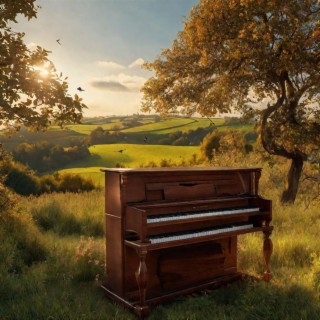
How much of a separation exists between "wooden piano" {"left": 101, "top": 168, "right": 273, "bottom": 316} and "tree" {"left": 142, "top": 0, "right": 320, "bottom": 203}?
659 cm

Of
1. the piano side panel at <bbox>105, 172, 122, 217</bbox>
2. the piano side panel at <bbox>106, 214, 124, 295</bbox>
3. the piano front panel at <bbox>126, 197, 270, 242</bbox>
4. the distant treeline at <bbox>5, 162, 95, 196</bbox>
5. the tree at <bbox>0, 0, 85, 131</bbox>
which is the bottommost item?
the distant treeline at <bbox>5, 162, 95, 196</bbox>

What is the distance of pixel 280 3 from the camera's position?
1227cm

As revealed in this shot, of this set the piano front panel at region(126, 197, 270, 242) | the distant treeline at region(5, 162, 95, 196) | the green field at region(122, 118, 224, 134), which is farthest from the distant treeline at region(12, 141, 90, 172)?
the piano front panel at region(126, 197, 270, 242)

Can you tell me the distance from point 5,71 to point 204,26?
24.2 feet

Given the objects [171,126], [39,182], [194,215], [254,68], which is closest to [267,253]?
[194,215]

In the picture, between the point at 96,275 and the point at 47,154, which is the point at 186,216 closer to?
the point at 96,275

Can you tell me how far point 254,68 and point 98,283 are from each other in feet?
32.5

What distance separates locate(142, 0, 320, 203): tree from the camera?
1234cm

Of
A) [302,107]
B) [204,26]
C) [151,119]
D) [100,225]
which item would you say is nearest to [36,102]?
[100,225]

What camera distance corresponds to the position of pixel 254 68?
542 inches

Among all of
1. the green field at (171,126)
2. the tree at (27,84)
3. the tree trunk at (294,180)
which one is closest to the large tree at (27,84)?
the tree at (27,84)

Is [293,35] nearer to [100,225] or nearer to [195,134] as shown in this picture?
[100,225]

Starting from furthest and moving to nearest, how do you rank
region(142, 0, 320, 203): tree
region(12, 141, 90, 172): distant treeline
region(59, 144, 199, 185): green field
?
region(59, 144, 199, 185): green field
region(12, 141, 90, 172): distant treeline
region(142, 0, 320, 203): tree

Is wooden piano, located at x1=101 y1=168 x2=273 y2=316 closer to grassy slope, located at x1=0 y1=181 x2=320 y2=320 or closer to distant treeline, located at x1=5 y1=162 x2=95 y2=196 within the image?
grassy slope, located at x1=0 y1=181 x2=320 y2=320
